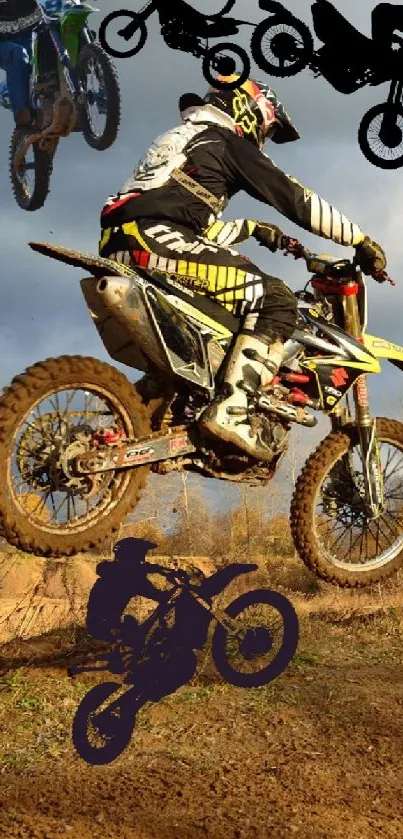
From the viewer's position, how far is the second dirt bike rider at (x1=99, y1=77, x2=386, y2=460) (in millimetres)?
5273

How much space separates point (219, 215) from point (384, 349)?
1.92 meters

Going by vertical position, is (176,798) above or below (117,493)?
below

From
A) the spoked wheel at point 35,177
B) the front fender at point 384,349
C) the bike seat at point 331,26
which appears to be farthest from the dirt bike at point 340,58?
the spoked wheel at point 35,177

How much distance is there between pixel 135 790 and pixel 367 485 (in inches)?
104

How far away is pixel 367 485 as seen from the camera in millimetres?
6543

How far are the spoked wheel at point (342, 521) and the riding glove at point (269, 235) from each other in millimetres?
1530

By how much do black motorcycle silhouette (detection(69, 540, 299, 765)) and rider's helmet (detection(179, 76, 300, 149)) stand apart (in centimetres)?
266

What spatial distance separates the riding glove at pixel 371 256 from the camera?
6309mm

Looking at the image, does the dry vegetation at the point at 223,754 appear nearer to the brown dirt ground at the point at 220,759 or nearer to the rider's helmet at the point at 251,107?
the brown dirt ground at the point at 220,759

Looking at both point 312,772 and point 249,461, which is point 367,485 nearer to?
point 249,461

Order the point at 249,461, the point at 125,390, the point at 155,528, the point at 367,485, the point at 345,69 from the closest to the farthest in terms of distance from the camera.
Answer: the point at 345,69, the point at 125,390, the point at 249,461, the point at 367,485, the point at 155,528

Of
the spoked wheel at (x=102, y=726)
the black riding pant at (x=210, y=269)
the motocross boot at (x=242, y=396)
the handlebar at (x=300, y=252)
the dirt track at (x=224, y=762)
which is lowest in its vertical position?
the dirt track at (x=224, y=762)

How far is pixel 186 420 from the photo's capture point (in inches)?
219

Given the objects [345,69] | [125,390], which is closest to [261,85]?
[345,69]
